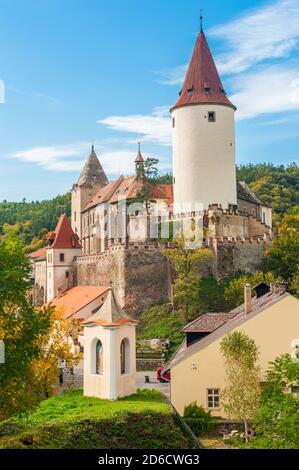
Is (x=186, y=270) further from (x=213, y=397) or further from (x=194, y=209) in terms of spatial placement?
(x=213, y=397)

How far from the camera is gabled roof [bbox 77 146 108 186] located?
263 ft

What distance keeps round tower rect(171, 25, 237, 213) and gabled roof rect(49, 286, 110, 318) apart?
9.13 m

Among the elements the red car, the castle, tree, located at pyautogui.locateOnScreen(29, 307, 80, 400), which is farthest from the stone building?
tree, located at pyautogui.locateOnScreen(29, 307, 80, 400)

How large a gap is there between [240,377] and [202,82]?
32.5 m

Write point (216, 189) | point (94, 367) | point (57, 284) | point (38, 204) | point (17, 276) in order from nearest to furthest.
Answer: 1. point (17, 276)
2. point (94, 367)
3. point (216, 189)
4. point (57, 284)
5. point (38, 204)

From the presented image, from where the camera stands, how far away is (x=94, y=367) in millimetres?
22281

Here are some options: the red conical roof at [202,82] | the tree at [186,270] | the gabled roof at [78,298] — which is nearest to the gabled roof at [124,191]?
the red conical roof at [202,82]

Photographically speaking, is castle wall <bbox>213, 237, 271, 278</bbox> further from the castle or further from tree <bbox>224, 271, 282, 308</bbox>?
tree <bbox>224, 271, 282, 308</bbox>

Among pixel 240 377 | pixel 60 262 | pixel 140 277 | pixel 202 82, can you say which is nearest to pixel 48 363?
pixel 240 377

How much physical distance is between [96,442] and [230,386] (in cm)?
794

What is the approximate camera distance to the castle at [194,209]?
47.2 meters

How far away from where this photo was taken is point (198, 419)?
25.3 metres

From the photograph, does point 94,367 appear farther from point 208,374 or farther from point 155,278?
point 155,278
